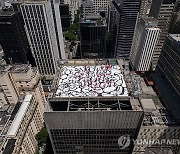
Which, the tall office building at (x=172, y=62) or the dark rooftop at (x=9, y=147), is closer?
the dark rooftop at (x=9, y=147)

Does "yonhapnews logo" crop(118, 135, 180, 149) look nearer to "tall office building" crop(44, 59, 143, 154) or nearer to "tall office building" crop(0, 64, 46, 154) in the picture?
"tall office building" crop(44, 59, 143, 154)

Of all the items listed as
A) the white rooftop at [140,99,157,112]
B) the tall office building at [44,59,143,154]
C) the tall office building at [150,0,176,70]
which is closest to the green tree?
the tall office building at [44,59,143,154]

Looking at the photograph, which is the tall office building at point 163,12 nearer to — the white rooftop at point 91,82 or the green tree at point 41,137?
the white rooftop at point 91,82

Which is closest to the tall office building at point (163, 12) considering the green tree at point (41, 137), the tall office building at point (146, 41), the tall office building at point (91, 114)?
the tall office building at point (146, 41)

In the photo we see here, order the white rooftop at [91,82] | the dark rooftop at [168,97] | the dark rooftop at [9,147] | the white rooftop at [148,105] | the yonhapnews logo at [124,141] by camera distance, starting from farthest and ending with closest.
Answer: the dark rooftop at [168,97] → the white rooftop at [148,105] → the yonhapnews logo at [124,141] → the white rooftop at [91,82] → the dark rooftop at [9,147]

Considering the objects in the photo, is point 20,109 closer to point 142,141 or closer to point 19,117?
point 19,117

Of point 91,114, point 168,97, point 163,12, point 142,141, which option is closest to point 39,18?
point 163,12

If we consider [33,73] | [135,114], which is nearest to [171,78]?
[135,114]
